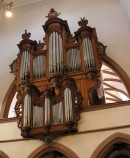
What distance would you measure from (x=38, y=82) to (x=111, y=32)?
2.89 metres

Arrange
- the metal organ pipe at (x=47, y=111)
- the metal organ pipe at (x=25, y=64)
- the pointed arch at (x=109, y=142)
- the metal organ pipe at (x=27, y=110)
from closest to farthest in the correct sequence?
the pointed arch at (x=109, y=142) → the metal organ pipe at (x=47, y=111) → the metal organ pipe at (x=27, y=110) → the metal organ pipe at (x=25, y=64)

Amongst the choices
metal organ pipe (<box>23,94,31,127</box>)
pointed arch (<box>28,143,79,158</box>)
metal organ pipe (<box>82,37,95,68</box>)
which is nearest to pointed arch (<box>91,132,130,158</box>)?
pointed arch (<box>28,143,79,158</box>)

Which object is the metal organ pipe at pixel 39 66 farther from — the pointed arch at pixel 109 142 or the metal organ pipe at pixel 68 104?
the pointed arch at pixel 109 142

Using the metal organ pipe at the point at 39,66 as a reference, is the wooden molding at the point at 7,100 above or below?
below

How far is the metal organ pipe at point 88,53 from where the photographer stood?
7.55 metres

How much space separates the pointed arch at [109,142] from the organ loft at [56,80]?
2.16 ft

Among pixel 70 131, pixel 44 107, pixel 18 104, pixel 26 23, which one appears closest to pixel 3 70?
pixel 26 23

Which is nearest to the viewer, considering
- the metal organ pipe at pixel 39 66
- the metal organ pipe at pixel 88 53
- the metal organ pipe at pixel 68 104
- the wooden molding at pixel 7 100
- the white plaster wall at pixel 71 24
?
the metal organ pipe at pixel 68 104

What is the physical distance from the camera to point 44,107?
6.73 m

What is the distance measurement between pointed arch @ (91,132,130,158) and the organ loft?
659mm

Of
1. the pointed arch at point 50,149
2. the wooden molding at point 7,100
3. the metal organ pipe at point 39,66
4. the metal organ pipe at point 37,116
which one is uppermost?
the metal organ pipe at point 39,66

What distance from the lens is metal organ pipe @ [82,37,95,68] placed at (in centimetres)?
755

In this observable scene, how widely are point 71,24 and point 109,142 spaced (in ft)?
15.0

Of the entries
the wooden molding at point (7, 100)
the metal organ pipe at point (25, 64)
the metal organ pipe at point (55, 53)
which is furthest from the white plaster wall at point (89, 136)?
the metal organ pipe at point (25, 64)
